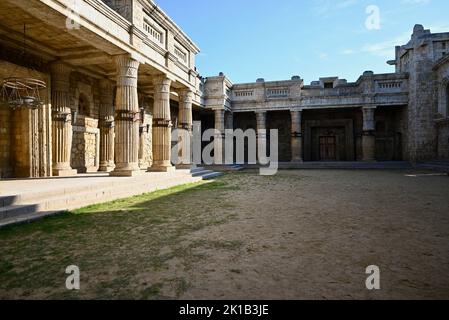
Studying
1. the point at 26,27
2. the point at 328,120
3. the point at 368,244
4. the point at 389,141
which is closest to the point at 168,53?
the point at 26,27

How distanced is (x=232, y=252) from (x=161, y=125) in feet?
30.4

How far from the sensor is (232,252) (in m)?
3.49

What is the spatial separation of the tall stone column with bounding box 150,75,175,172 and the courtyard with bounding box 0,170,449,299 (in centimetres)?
596

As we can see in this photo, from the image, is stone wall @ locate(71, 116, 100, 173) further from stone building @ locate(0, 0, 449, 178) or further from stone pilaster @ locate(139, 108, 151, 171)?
stone pilaster @ locate(139, 108, 151, 171)

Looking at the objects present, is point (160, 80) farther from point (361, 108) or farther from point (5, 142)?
point (361, 108)

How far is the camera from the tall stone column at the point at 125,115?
9.22 meters

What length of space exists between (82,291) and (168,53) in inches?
428

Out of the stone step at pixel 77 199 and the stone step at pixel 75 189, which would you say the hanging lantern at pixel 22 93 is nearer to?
the stone step at pixel 75 189

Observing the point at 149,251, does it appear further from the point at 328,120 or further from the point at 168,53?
the point at 328,120

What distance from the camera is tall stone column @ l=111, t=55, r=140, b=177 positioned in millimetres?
9219

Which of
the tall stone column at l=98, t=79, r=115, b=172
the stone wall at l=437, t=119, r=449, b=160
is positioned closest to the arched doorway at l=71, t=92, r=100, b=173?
the tall stone column at l=98, t=79, r=115, b=172

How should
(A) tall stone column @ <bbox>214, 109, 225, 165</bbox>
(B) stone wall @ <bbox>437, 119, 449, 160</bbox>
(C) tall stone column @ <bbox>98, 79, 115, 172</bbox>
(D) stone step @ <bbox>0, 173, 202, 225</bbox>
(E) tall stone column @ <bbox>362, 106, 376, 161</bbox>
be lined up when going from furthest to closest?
(A) tall stone column @ <bbox>214, 109, 225, 165</bbox>, (E) tall stone column @ <bbox>362, 106, 376, 161</bbox>, (B) stone wall @ <bbox>437, 119, 449, 160</bbox>, (C) tall stone column @ <bbox>98, 79, 115, 172</bbox>, (D) stone step @ <bbox>0, 173, 202, 225</bbox>

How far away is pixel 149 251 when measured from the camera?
11.6 feet

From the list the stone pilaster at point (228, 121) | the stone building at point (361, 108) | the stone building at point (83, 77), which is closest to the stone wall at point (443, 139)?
the stone building at point (361, 108)
